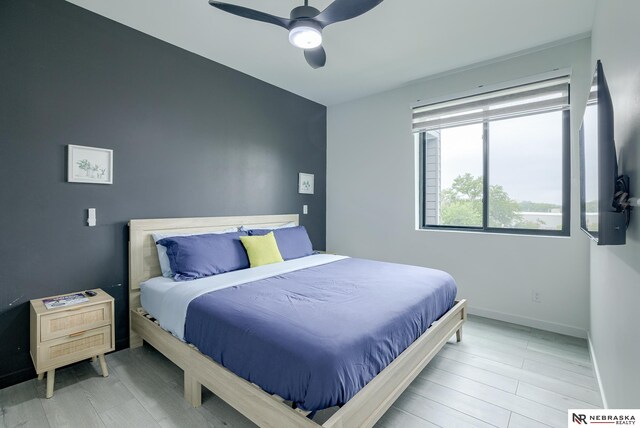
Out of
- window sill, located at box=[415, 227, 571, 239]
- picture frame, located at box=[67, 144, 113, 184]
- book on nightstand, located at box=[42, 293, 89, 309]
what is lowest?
book on nightstand, located at box=[42, 293, 89, 309]

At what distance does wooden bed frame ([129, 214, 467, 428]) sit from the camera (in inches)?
52.9

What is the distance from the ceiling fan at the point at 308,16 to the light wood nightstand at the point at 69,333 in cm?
215

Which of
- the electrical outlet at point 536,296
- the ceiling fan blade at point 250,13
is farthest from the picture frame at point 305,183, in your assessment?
the electrical outlet at point 536,296

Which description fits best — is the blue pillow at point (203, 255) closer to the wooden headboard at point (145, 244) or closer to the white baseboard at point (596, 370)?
the wooden headboard at point (145, 244)

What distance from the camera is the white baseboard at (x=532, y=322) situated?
276 centimetres

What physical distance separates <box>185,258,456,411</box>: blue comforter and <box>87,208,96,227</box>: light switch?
1.20 metres

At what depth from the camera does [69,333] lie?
1.96m

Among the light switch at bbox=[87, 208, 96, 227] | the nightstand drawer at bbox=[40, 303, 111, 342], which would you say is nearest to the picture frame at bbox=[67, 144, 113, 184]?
the light switch at bbox=[87, 208, 96, 227]

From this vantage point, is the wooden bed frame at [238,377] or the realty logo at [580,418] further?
the realty logo at [580,418]

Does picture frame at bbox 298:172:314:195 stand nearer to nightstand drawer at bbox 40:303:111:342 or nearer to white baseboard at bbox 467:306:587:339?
white baseboard at bbox 467:306:587:339

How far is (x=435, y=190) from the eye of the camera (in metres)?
3.80

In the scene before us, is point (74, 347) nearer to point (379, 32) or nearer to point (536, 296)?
point (379, 32)

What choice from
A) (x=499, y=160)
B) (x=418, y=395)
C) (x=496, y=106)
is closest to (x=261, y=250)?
(x=418, y=395)

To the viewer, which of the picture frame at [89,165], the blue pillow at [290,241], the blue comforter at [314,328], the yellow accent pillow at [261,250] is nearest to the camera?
the blue comforter at [314,328]
